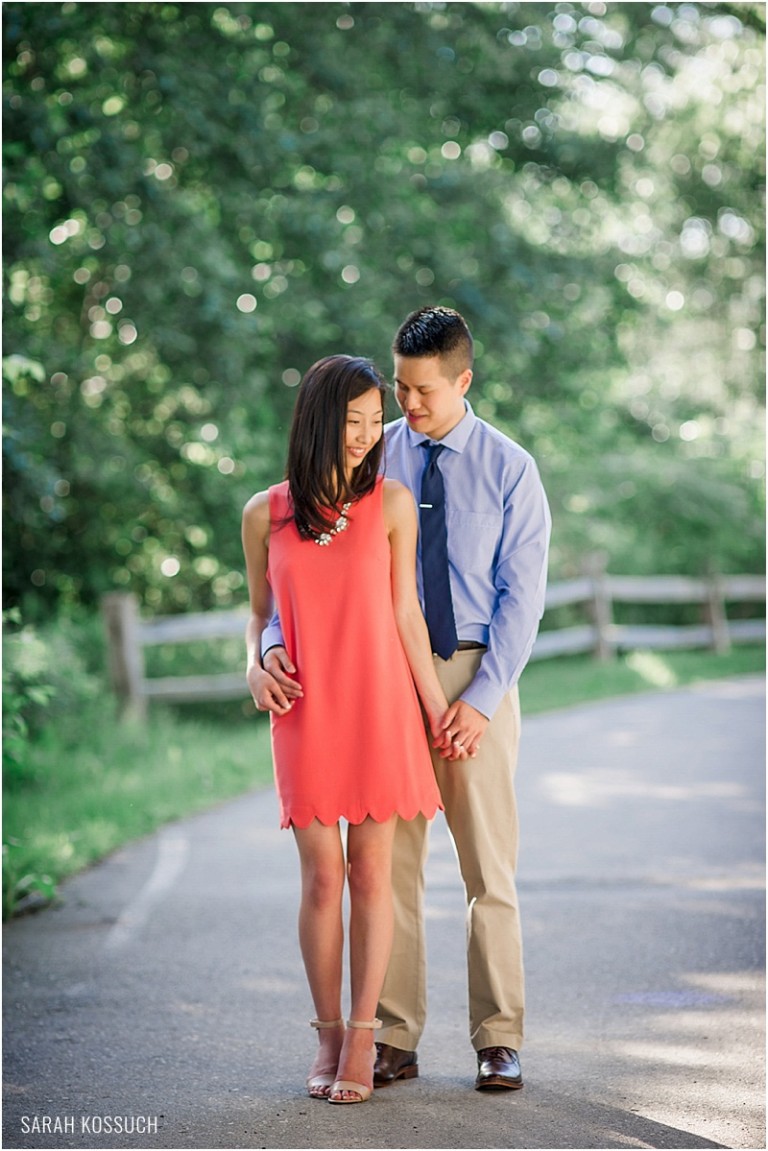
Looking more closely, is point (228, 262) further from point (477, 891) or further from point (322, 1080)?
point (322, 1080)

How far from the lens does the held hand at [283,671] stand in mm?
3920

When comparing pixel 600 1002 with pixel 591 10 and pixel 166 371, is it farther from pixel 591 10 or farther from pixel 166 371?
pixel 591 10

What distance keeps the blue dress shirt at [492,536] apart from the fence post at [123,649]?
8429 mm

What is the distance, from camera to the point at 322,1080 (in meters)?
3.94

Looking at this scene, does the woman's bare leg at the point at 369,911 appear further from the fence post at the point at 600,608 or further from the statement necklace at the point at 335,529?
the fence post at the point at 600,608

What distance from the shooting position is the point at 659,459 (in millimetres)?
20250

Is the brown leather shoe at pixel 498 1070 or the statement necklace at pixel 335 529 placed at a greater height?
the statement necklace at pixel 335 529

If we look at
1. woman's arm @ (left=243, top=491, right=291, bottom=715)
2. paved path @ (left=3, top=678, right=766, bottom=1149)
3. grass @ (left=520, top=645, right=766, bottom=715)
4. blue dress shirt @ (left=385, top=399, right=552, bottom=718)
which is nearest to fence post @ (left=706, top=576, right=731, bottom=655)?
grass @ (left=520, top=645, right=766, bottom=715)

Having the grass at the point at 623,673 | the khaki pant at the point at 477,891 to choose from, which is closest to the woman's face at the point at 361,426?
the khaki pant at the point at 477,891

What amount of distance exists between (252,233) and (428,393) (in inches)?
368

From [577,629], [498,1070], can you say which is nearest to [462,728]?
[498,1070]

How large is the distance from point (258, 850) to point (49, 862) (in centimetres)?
113

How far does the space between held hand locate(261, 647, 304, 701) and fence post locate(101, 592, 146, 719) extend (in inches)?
336

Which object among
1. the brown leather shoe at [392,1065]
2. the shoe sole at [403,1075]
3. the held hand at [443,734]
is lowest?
the shoe sole at [403,1075]
